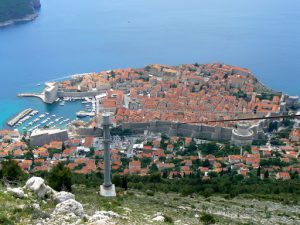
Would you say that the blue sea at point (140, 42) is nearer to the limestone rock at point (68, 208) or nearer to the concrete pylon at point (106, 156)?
the concrete pylon at point (106, 156)

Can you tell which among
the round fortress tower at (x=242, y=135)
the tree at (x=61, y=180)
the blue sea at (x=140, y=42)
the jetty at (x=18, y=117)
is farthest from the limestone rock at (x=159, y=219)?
the blue sea at (x=140, y=42)

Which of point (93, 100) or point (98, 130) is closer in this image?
point (98, 130)

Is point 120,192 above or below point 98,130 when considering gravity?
above

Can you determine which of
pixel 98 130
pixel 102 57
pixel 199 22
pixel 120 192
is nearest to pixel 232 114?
pixel 98 130

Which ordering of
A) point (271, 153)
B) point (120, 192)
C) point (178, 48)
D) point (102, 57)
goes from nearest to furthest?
1. point (120, 192)
2. point (271, 153)
3. point (102, 57)
4. point (178, 48)

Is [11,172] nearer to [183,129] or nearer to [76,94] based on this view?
[183,129]

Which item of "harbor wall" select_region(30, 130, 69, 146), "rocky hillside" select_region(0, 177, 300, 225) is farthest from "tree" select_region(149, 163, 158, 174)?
"rocky hillside" select_region(0, 177, 300, 225)

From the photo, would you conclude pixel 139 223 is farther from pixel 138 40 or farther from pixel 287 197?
pixel 138 40
